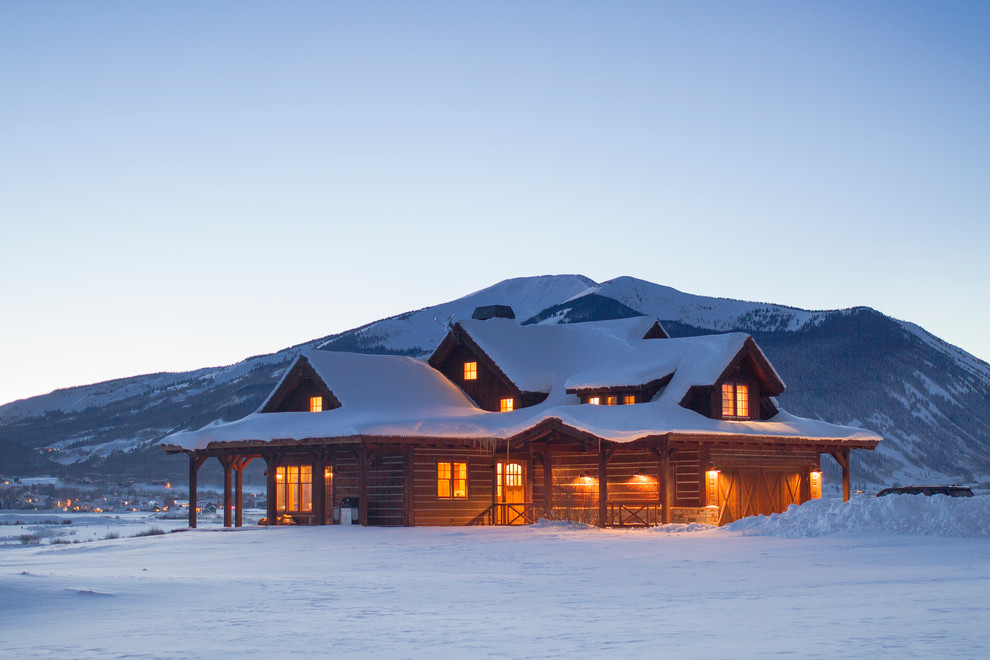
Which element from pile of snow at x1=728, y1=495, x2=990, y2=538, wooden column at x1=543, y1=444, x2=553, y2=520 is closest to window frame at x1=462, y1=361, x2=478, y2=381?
wooden column at x1=543, y1=444, x2=553, y2=520

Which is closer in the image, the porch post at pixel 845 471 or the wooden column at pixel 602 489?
the wooden column at pixel 602 489

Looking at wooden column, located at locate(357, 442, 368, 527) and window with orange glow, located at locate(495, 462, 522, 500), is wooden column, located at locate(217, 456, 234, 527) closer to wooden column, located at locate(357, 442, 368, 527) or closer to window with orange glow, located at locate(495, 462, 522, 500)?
wooden column, located at locate(357, 442, 368, 527)

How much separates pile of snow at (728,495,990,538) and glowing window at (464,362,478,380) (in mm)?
15937

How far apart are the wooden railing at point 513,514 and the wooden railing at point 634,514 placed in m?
2.79

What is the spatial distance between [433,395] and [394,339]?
156441mm

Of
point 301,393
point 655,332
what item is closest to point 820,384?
point 655,332

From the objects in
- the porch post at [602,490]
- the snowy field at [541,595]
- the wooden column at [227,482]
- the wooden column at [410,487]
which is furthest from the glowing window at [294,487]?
the porch post at [602,490]

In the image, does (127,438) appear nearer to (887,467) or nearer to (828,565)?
(887,467)

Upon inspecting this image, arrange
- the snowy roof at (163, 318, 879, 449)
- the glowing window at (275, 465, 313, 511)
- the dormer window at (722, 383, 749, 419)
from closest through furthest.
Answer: the snowy roof at (163, 318, 879, 449)
the dormer window at (722, 383, 749, 419)
the glowing window at (275, 465, 313, 511)

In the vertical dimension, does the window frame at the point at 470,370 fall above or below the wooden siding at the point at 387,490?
above

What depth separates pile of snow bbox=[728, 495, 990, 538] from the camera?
26500 mm

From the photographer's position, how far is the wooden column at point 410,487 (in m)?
34.8

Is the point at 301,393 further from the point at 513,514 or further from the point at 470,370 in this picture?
the point at 513,514

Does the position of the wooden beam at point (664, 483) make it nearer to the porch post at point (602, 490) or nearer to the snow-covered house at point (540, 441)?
the snow-covered house at point (540, 441)
